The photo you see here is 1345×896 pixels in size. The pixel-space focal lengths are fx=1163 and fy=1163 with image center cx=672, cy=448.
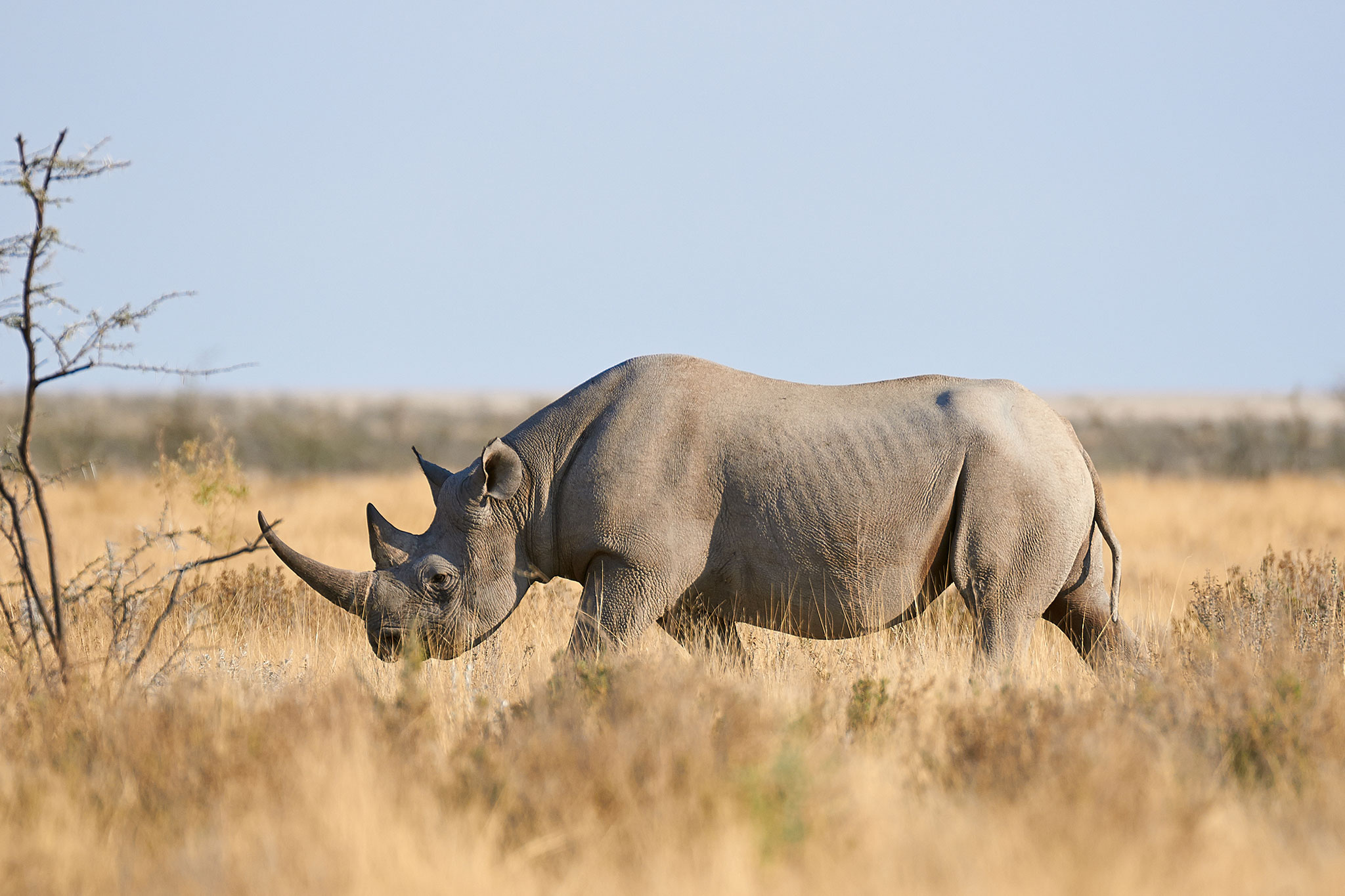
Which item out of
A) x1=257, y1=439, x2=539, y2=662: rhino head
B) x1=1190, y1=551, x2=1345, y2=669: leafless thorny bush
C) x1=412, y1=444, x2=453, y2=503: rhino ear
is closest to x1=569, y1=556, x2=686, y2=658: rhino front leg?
x1=257, y1=439, x2=539, y2=662: rhino head

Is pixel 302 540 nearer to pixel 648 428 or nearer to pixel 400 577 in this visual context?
pixel 400 577

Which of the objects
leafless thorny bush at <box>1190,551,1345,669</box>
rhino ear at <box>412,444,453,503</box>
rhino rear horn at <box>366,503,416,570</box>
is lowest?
leafless thorny bush at <box>1190,551,1345,669</box>

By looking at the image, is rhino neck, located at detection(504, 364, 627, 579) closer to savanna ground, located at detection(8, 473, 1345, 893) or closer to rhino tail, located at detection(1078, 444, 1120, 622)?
savanna ground, located at detection(8, 473, 1345, 893)

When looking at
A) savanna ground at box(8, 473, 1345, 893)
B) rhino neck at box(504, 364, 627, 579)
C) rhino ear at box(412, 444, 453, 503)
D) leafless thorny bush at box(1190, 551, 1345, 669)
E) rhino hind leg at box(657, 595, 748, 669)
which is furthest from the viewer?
rhino ear at box(412, 444, 453, 503)

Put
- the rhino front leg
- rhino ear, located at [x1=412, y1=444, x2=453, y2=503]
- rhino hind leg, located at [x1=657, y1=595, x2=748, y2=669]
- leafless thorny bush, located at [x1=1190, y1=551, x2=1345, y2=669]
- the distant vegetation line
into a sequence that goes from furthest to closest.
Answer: the distant vegetation line, rhino ear, located at [x1=412, y1=444, x2=453, y2=503], rhino hind leg, located at [x1=657, y1=595, x2=748, y2=669], leafless thorny bush, located at [x1=1190, y1=551, x2=1345, y2=669], the rhino front leg

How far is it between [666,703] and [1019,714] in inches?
46.6

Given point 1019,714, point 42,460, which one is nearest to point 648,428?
point 1019,714

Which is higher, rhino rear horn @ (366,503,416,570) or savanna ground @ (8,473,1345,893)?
rhino rear horn @ (366,503,416,570)

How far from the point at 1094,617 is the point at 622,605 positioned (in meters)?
2.52

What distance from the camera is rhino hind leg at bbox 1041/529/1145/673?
230 inches

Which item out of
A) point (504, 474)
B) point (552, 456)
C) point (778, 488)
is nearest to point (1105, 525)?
point (778, 488)

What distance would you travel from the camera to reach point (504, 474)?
546cm

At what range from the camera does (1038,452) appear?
5363 millimetres

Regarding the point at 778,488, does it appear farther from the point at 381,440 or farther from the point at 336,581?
the point at 381,440
